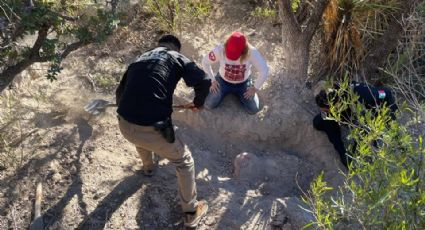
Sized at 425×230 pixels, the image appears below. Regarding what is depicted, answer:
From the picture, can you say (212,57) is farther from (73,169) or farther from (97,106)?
(73,169)

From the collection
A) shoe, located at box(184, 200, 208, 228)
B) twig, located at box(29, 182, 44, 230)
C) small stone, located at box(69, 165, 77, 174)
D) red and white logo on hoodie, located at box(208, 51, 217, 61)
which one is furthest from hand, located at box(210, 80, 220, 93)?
twig, located at box(29, 182, 44, 230)

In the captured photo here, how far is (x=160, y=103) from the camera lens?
2980mm

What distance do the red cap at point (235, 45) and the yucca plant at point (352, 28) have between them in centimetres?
103

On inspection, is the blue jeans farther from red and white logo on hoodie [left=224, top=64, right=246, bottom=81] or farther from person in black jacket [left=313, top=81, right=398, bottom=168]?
person in black jacket [left=313, top=81, right=398, bottom=168]

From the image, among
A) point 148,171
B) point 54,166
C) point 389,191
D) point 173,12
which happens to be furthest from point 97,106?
point 389,191

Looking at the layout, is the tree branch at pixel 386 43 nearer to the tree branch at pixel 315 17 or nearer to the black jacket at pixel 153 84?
the tree branch at pixel 315 17

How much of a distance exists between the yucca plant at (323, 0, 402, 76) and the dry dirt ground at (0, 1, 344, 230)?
515 millimetres

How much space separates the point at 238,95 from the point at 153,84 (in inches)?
57.8

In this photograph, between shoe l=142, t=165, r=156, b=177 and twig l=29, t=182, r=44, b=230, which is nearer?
twig l=29, t=182, r=44, b=230

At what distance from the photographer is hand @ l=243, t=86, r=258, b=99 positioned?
4035mm

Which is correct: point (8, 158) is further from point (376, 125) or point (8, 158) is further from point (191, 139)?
point (376, 125)

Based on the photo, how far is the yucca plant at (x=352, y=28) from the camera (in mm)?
4004

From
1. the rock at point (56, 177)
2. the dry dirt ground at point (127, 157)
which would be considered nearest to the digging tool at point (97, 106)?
the dry dirt ground at point (127, 157)

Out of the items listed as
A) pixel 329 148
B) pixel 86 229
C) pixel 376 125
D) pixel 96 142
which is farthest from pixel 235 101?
pixel 376 125
